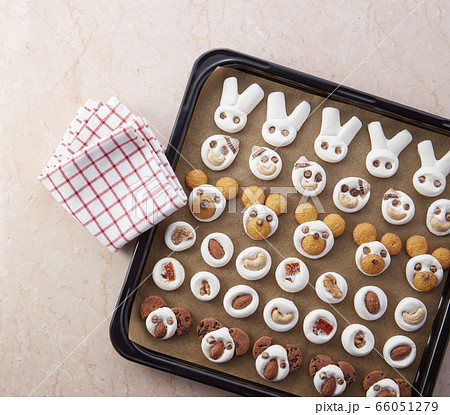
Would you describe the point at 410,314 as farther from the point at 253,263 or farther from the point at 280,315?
the point at 253,263

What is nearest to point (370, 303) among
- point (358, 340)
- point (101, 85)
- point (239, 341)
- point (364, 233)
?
point (358, 340)

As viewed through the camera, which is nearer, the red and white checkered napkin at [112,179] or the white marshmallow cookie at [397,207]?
the red and white checkered napkin at [112,179]

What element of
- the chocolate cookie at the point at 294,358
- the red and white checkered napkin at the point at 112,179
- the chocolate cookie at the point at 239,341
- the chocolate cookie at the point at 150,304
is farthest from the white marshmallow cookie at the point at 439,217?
the chocolate cookie at the point at 150,304

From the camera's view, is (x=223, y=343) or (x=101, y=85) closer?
(x=223, y=343)

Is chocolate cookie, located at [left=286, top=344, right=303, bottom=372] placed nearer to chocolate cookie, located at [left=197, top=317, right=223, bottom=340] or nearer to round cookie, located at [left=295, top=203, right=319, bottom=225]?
chocolate cookie, located at [left=197, top=317, right=223, bottom=340]

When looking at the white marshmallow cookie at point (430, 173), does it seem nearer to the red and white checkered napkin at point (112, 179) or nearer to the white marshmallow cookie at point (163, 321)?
the red and white checkered napkin at point (112, 179)

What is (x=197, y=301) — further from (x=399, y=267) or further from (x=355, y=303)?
(x=399, y=267)
